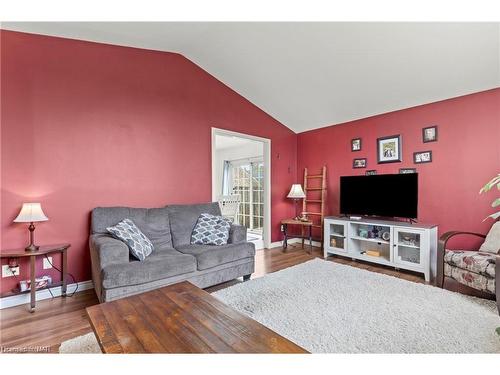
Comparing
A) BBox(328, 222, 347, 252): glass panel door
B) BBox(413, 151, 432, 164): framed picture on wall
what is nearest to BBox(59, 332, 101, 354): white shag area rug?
BBox(328, 222, 347, 252): glass panel door

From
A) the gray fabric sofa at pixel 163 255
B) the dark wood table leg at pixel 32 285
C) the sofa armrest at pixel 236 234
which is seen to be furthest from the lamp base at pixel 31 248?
the sofa armrest at pixel 236 234

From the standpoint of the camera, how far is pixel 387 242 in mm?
3523

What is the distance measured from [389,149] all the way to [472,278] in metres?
2.05

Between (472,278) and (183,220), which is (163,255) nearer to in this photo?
(183,220)

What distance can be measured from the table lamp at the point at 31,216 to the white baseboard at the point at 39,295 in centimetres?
49

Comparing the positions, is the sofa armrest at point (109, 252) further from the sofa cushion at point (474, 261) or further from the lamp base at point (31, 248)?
the sofa cushion at point (474, 261)

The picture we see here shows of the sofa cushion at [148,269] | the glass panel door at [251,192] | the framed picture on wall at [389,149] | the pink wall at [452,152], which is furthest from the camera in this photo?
the glass panel door at [251,192]

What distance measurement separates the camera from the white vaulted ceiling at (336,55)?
98.8 inches

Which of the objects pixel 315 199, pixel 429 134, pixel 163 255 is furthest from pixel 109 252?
pixel 429 134

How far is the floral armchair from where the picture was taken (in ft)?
7.47

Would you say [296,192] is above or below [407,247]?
above

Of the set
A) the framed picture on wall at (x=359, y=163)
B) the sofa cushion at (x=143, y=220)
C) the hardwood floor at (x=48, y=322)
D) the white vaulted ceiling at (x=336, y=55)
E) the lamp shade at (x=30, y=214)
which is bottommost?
the hardwood floor at (x=48, y=322)

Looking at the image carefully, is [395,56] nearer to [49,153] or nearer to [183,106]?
[183,106]

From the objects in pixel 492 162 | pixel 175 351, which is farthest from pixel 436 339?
pixel 492 162
